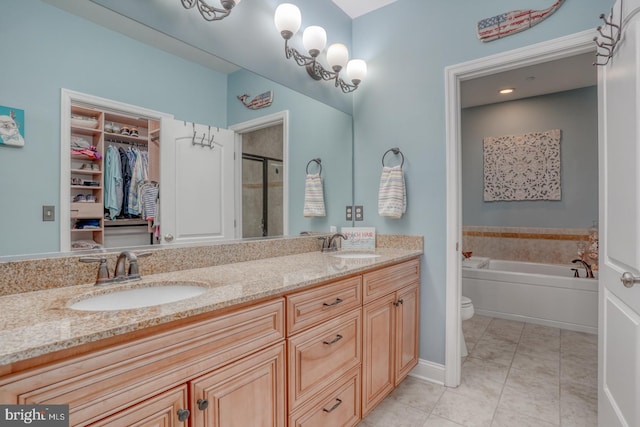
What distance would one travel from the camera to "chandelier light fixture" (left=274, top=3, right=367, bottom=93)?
1813mm

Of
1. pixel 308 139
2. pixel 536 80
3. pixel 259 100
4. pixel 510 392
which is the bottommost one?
pixel 510 392

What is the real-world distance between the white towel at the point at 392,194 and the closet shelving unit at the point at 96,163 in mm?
1494

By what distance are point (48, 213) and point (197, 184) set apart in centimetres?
60

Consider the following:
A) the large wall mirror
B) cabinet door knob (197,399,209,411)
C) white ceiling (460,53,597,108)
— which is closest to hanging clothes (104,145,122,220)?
the large wall mirror

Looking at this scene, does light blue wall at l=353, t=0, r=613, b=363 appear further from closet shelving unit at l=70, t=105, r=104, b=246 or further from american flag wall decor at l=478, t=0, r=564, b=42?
closet shelving unit at l=70, t=105, r=104, b=246

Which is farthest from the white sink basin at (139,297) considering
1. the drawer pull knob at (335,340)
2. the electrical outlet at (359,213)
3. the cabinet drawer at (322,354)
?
the electrical outlet at (359,213)

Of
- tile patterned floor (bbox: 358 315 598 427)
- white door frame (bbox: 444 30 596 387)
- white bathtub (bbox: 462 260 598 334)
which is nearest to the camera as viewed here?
tile patterned floor (bbox: 358 315 598 427)

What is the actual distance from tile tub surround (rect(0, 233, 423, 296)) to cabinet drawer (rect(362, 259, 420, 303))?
0.20 meters

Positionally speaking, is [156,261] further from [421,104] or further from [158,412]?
[421,104]

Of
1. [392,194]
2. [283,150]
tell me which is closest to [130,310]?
[283,150]

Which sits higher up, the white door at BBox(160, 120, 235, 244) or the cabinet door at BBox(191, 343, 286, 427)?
the white door at BBox(160, 120, 235, 244)

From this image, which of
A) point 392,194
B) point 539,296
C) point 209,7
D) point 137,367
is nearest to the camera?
point 137,367

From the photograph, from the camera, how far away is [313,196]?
7.64 feet

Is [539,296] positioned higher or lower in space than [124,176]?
lower
